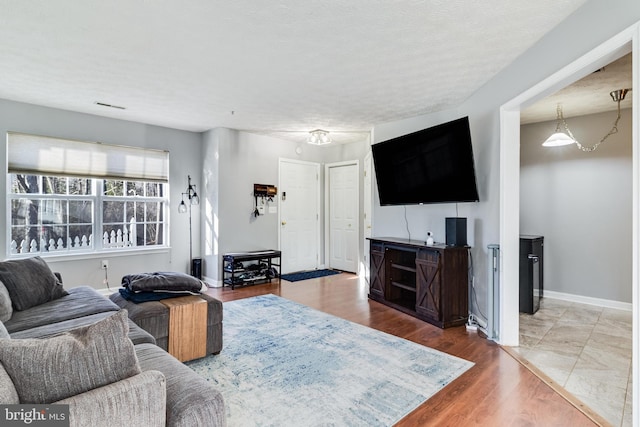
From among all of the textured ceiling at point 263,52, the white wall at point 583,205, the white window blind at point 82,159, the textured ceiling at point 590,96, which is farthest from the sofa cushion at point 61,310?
the white wall at point 583,205

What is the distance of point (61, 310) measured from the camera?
94.9 inches

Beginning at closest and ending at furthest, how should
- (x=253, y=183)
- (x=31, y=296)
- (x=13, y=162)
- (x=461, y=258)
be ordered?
1. (x=31, y=296)
2. (x=461, y=258)
3. (x=13, y=162)
4. (x=253, y=183)

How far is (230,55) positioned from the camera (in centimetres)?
271

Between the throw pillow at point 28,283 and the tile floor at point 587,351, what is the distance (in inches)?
153

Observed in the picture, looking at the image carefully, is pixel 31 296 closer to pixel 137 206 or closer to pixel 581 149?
pixel 137 206

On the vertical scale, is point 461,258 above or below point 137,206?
below

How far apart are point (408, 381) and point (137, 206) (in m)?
4.46

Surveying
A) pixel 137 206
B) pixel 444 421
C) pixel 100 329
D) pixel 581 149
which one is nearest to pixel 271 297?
pixel 137 206

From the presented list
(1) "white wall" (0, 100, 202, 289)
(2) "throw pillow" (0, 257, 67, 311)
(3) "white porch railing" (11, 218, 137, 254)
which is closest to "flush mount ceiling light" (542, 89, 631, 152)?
(1) "white wall" (0, 100, 202, 289)

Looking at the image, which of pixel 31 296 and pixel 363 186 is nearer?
pixel 31 296

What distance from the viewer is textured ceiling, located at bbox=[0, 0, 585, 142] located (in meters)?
2.11

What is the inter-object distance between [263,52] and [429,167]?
2130 millimetres

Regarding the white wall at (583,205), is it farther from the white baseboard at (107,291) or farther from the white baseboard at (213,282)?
the white baseboard at (107,291)

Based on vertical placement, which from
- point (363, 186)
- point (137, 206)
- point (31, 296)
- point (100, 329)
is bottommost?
point (31, 296)
